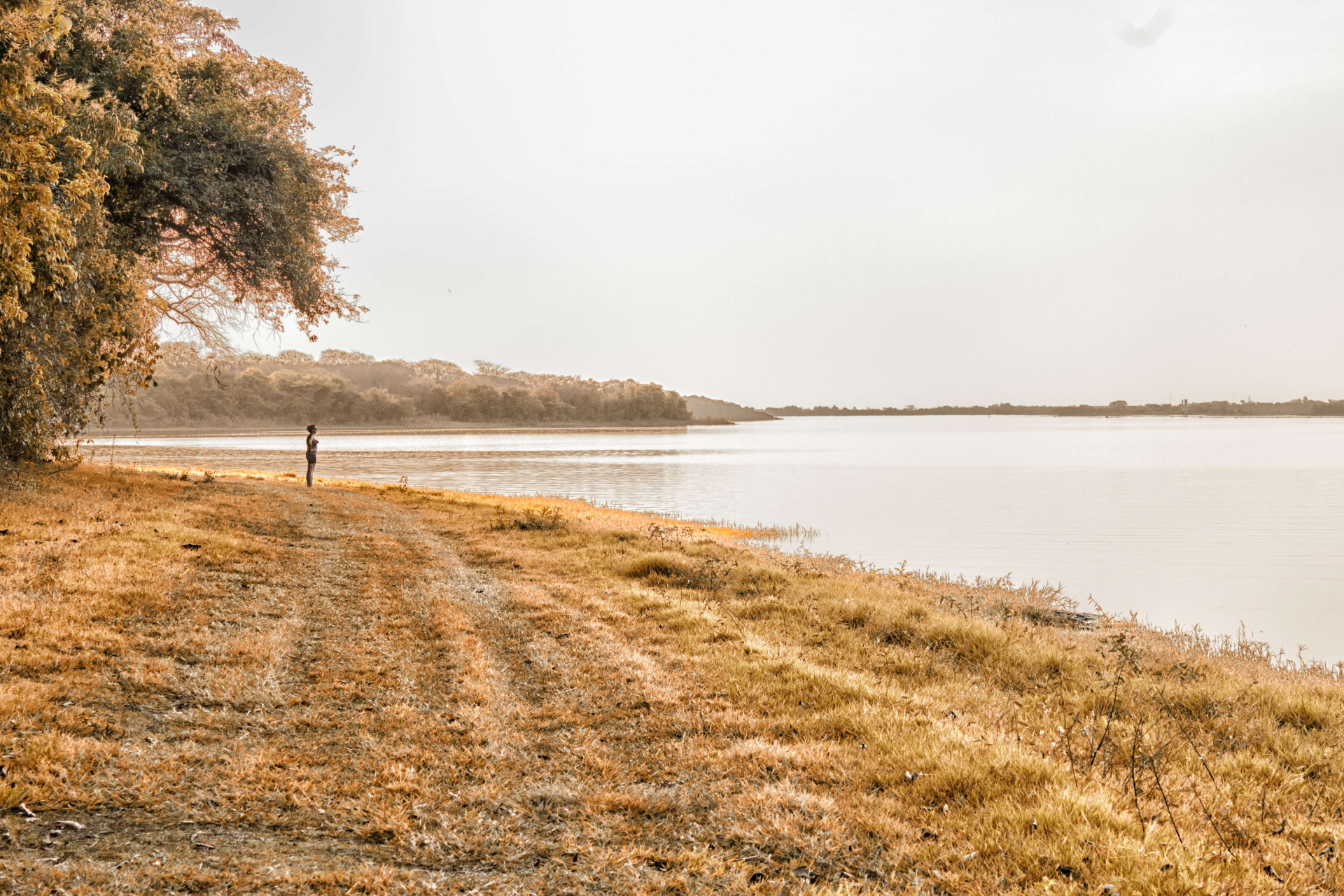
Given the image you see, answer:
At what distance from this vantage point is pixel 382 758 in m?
6.36

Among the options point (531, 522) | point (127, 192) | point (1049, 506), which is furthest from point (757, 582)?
point (1049, 506)

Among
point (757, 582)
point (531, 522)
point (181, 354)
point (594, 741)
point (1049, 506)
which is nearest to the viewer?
point (594, 741)

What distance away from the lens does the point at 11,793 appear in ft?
16.7

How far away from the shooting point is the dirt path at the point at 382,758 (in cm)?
476

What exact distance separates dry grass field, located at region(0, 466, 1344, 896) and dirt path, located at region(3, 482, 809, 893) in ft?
0.10

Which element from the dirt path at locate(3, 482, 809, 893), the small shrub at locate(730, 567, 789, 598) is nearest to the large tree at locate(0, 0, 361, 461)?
the dirt path at locate(3, 482, 809, 893)

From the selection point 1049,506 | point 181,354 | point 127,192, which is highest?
point 127,192

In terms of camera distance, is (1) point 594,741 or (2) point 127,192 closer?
(1) point 594,741

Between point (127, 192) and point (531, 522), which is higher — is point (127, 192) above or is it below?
A: above

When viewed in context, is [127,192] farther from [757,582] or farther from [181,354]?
[757,582]

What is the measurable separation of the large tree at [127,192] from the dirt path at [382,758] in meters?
7.13

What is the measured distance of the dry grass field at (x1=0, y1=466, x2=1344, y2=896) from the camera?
4863 mm

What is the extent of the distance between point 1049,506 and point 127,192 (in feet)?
141

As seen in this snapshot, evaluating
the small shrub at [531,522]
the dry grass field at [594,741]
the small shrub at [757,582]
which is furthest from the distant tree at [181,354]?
the small shrub at [757,582]
